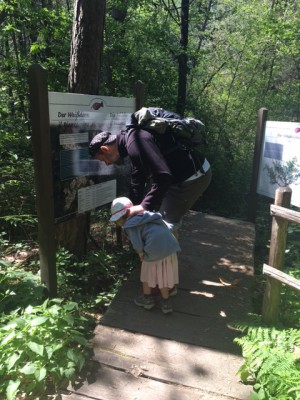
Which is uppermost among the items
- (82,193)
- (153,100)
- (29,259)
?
(153,100)

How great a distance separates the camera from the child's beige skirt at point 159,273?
3.20m

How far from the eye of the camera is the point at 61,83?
19.9 ft

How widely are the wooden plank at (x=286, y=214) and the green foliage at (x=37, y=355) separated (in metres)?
1.87

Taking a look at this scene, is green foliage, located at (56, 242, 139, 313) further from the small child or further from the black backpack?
the black backpack

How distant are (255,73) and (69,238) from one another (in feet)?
25.5

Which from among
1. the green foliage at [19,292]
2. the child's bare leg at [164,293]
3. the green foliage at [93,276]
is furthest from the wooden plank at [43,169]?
the child's bare leg at [164,293]

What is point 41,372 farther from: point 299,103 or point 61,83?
point 299,103

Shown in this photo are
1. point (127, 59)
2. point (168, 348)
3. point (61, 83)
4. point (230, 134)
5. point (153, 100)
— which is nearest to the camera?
point (168, 348)

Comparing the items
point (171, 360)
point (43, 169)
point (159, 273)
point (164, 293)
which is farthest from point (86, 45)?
point (171, 360)

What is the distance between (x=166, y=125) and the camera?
3119 millimetres

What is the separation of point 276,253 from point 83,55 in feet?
9.99

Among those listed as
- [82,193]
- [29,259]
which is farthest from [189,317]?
[29,259]

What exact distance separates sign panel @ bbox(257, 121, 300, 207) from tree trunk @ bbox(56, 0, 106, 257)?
9.79 feet

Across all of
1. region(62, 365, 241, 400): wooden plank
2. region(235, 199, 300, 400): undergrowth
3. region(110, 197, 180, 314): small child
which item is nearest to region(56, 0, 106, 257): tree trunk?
region(110, 197, 180, 314): small child
